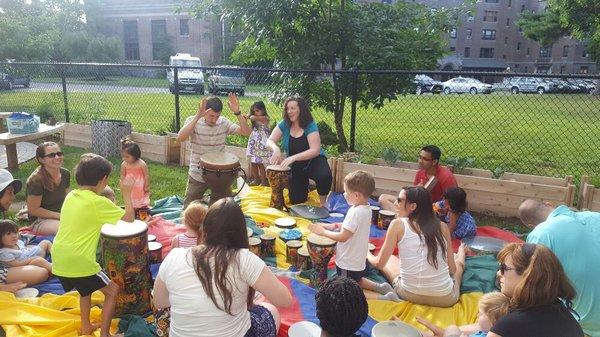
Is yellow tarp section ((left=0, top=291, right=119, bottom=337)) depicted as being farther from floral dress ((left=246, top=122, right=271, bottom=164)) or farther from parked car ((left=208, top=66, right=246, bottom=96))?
parked car ((left=208, top=66, right=246, bottom=96))

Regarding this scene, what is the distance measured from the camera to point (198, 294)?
94.4 inches

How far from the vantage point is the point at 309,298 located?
383cm

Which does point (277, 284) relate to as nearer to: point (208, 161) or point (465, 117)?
point (208, 161)

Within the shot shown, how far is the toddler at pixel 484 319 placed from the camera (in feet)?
8.41

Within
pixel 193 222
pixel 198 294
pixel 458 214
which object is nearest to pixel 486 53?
pixel 458 214

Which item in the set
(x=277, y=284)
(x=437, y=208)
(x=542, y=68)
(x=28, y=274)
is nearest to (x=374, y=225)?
(x=437, y=208)

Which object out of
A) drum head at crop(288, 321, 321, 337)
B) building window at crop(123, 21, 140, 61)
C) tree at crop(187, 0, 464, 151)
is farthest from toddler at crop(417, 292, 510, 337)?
building window at crop(123, 21, 140, 61)

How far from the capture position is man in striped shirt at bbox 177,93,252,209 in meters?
5.48

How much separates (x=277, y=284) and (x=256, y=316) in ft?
1.61

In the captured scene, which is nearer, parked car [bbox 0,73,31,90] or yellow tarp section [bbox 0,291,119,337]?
yellow tarp section [bbox 0,291,119,337]

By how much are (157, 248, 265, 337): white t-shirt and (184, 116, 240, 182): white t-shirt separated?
3171 mm

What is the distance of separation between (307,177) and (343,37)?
2728 mm

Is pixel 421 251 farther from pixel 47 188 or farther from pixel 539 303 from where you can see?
pixel 47 188

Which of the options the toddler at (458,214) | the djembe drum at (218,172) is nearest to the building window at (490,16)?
the toddler at (458,214)
